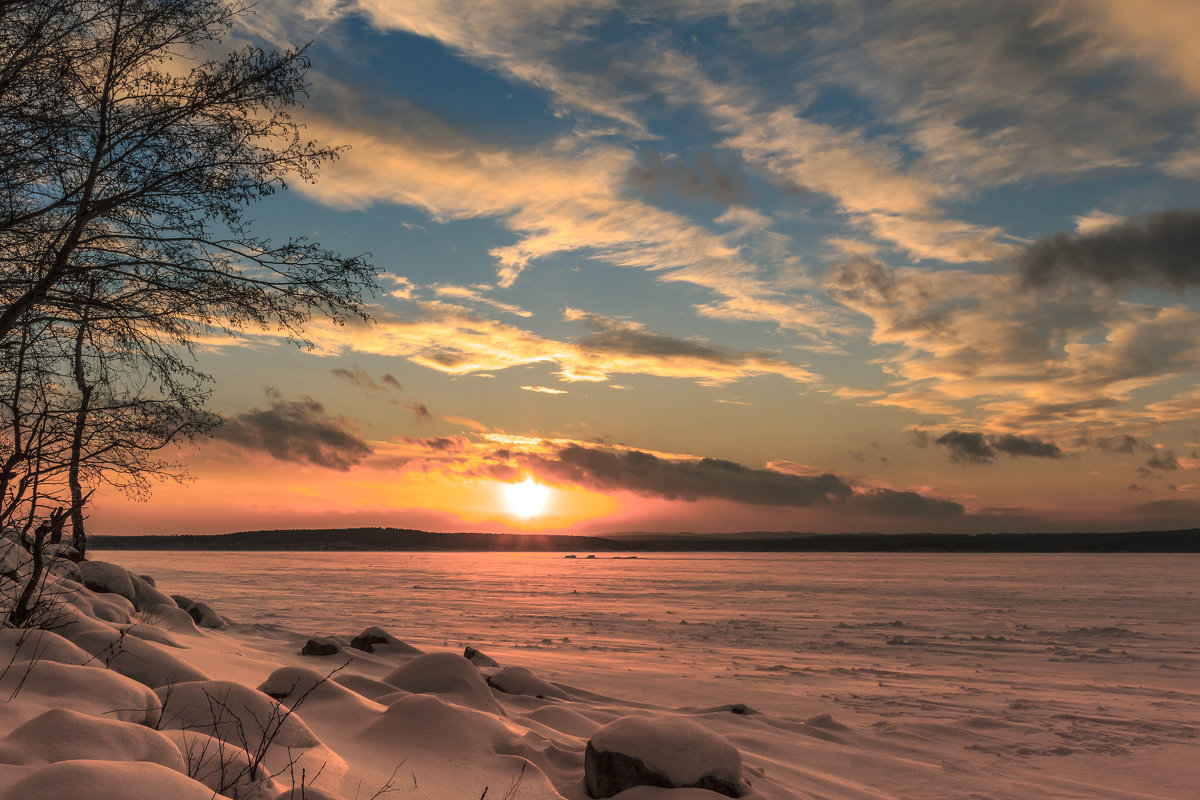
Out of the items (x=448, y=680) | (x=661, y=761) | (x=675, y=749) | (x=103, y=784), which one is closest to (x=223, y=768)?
(x=103, y=784)

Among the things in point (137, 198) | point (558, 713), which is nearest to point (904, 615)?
point (558, 713)

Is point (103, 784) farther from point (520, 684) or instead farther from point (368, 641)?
point (368, 641)

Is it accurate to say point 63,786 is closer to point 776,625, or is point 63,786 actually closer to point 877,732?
point 877,732

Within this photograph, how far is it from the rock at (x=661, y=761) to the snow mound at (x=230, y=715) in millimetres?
1861

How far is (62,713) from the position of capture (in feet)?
11.3

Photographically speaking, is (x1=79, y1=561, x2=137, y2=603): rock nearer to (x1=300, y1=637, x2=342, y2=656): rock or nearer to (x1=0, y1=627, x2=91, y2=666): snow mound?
(x1=300, y1=637, x2=342, y2=656): rock

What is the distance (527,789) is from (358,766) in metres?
1.05

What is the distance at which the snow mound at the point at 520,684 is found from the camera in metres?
8.79

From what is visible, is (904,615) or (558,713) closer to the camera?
(558,713)

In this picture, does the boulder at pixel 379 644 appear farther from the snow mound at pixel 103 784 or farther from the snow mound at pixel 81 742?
the snow mound at pixel 103 784

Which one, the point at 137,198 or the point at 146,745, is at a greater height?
the point at 137,198

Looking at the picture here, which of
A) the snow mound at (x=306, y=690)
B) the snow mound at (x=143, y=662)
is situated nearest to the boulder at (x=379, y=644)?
the snow mound at (x=306, y=690)

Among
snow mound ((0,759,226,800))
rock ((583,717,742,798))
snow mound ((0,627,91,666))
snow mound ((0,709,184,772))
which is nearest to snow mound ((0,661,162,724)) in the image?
snow mound ((0,627,91,666))

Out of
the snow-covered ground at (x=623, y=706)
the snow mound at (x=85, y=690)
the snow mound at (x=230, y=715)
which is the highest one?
the snow mound at (x=85, y=690)
